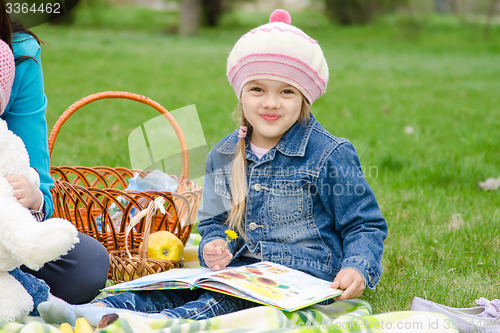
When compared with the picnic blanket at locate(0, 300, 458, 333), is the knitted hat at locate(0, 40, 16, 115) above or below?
above

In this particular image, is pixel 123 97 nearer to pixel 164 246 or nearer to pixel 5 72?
pixel 164 246

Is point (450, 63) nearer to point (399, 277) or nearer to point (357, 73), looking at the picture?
point (357, 73)

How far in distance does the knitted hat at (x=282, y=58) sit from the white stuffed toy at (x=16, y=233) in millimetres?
772

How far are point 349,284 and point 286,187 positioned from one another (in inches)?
16.5

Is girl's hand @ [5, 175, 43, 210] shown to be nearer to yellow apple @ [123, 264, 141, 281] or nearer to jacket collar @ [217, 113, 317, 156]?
yellow apple @ [123, 264, 141, 281]

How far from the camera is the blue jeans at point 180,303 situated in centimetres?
190

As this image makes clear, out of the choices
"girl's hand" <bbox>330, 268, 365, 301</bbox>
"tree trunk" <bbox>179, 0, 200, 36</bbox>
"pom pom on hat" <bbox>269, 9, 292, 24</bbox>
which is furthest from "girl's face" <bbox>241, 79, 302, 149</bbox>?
"tree trunk" <bbox>179, 0, 200, 36</bbox>

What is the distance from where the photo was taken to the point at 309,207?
7.10ft

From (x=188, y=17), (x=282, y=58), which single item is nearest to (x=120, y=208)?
(x=282, y=58)

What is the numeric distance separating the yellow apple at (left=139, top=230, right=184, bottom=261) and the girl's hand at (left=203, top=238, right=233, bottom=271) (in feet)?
0.76

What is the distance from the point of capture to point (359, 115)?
6012 mm

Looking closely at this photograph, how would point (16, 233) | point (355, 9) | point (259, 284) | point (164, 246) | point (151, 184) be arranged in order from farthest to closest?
1. point (355, 9)
2. point (151, 184)
3. point (164, 246)
4. point (259, 284)
5. point (16, 233)

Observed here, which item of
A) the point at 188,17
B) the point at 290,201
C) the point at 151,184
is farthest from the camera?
the point at 188,17

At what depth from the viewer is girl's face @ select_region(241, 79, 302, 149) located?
7.03 feet
